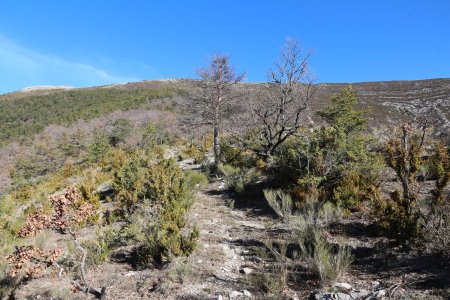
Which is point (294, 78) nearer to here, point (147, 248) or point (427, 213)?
point (427, 213)

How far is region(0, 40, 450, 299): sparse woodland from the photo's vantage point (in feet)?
17.4

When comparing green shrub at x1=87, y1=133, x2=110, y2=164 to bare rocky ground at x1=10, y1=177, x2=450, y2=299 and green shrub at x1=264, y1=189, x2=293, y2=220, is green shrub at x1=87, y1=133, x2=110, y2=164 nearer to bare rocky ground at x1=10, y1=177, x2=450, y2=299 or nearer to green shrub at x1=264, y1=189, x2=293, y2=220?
green shrub at x1=264, y1=189, x2=293, y2=220

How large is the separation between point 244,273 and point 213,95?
12047mm

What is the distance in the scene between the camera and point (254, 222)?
360 inches

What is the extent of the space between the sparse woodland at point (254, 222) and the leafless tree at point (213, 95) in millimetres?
57

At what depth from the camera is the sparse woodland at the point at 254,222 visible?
17.4 feet

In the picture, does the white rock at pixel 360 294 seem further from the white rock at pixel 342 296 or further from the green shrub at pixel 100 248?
the green shrub at pixel 100 248

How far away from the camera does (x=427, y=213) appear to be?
6.62 metres

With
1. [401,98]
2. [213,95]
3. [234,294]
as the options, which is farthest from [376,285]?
[401,98]

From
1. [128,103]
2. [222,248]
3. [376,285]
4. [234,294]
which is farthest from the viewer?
[128,103]

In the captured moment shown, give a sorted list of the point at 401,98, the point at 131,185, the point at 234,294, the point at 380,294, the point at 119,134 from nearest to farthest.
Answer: the point at 380,294, the point at 234,294, the point at 131,185, the point at 119,134, the point at 401,98

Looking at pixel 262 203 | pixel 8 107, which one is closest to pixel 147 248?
pixel 262 203

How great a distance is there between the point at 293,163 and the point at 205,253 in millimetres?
4805

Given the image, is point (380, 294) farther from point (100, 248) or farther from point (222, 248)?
point (100, 248)
